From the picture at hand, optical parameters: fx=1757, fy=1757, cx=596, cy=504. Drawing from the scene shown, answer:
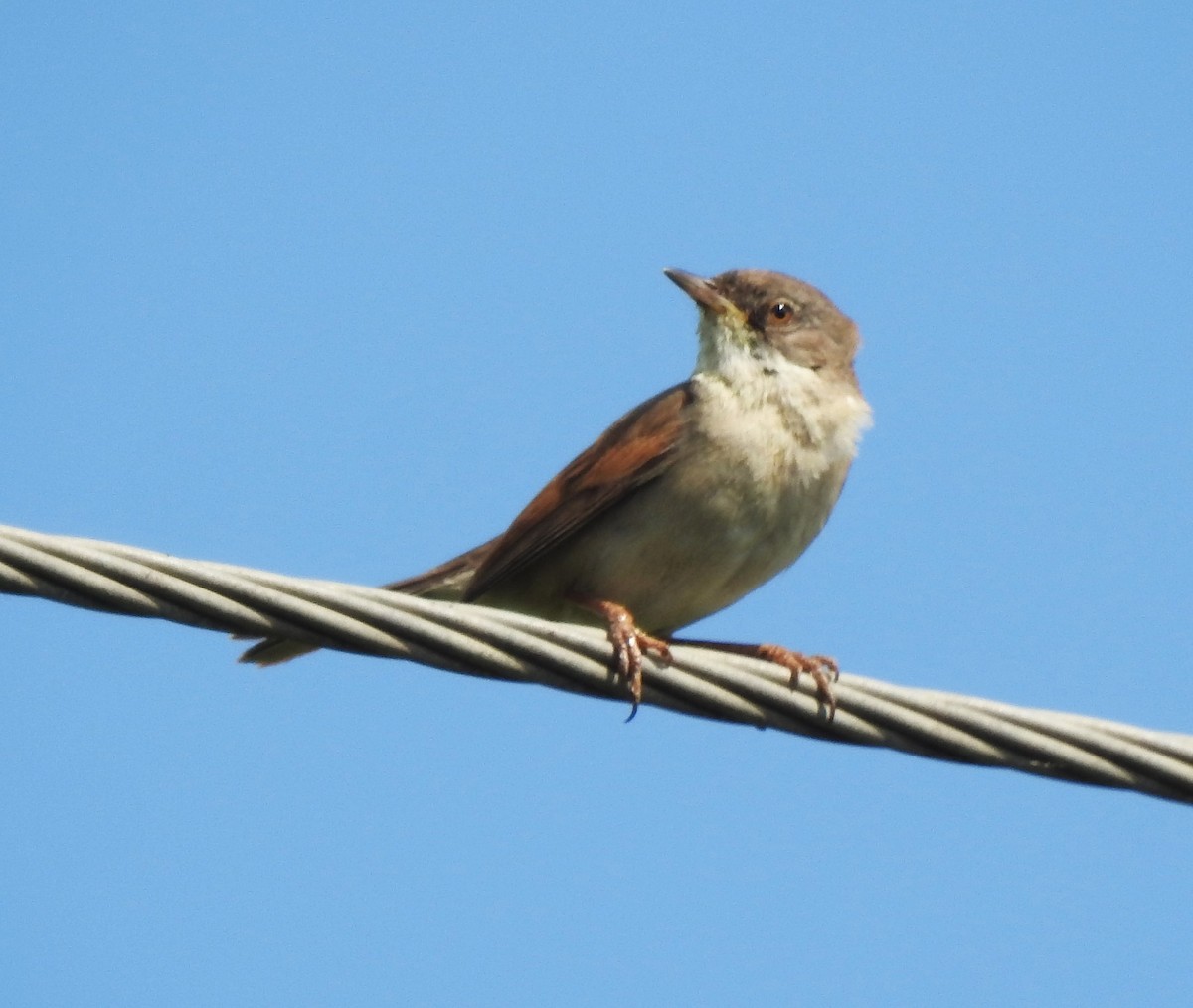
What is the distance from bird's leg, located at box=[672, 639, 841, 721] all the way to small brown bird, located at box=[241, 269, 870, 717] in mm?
18

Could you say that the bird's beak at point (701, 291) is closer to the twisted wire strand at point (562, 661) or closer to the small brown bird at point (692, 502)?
the small brown bird at point (692, 502)

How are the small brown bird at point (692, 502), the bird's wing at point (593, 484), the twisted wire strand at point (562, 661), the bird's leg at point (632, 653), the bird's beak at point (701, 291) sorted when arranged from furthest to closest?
the bird's beak at point (701, 291) < the bird's wing at point (593, 484) < the small brown bird at point (692, 502) < the bird's leg at point (632, 653) < the twisted wire strand at point (562, 661)

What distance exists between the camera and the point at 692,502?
6.81 m

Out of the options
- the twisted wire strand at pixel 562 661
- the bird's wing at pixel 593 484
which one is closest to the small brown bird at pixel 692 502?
the bird's wing at pixel 593 484

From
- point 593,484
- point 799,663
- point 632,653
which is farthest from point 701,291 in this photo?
point 632,653

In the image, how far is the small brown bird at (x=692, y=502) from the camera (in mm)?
6816

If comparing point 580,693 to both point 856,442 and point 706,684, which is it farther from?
point 856,442

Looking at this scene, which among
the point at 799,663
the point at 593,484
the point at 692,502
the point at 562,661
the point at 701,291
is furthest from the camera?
the point at 701,291

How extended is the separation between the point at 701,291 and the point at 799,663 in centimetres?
270

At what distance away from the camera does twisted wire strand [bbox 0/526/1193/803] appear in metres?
3.81

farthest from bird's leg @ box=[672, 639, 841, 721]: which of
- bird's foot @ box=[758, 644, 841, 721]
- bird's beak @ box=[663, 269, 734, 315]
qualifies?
bird's beak @ box=[663, 269, 734, 315]

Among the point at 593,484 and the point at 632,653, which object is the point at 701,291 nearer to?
the point at 593,484

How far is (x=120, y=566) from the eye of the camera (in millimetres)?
3805

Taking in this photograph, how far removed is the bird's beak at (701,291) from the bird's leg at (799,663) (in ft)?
5.14
